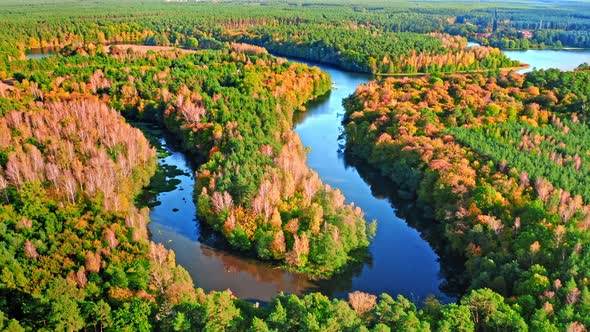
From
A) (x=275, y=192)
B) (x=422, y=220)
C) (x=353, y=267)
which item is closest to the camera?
(x=353, y=267)

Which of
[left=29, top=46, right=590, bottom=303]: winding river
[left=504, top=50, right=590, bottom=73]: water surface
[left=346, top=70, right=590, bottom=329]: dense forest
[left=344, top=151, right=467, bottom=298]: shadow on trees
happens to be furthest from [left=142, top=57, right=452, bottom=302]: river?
[left=504, top=50, right=590, bottom=73]: water surface

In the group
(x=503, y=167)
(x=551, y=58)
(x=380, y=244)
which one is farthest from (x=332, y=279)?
(x=551, y=58)

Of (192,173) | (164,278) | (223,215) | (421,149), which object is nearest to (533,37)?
(421,149)

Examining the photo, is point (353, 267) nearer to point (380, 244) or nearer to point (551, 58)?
point (380, 244)

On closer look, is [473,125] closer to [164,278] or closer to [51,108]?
[164,278]

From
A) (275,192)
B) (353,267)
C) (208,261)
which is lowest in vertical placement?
(208,261)

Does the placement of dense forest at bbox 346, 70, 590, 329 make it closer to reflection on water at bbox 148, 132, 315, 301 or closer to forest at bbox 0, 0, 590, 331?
forest at bbox 0, 0, 590, 331
